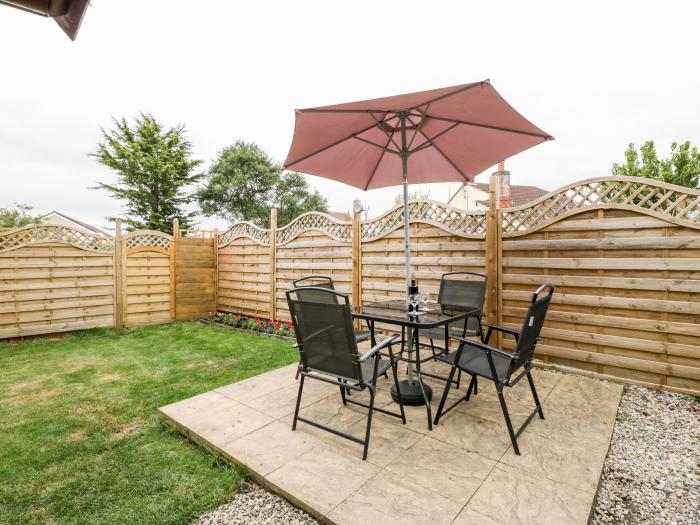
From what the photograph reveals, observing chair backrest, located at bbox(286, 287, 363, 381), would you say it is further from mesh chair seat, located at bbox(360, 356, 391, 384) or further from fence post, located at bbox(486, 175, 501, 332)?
fence post, located at bbox(486, 175, 501, 332)

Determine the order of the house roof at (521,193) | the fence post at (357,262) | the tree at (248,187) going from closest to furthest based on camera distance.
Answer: the fence post at (357,262), the tree at (248,187), the house roof at (521,193)

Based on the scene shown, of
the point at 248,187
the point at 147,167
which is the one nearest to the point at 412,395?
the point at 147,167

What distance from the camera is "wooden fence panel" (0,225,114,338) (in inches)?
202

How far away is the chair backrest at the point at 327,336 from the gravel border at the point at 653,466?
1417mm

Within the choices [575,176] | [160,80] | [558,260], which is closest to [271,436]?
[558,260]

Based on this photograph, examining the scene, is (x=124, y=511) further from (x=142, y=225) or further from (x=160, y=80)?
(x=142, y=225)

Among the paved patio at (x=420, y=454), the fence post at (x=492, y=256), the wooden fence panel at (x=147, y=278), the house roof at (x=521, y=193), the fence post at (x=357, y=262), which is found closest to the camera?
the paved patio at (x=420, y=454)

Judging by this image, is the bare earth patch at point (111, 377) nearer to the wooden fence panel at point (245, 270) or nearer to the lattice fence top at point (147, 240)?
the wooden fence panel at point (245, 270)

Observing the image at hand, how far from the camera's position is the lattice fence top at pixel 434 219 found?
4.08 metres

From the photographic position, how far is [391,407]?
2627 mm

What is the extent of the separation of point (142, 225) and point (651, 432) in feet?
72.1

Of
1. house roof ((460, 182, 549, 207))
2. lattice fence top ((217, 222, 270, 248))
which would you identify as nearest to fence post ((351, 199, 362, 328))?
lattice fence top ((217, 222, 270, 248))

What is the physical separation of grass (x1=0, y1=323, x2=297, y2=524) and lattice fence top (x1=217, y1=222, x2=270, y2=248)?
2.15 meters

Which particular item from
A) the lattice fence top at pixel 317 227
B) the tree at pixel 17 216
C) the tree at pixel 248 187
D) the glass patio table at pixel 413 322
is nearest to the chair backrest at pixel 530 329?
the glass patio table at pixel 413 322
